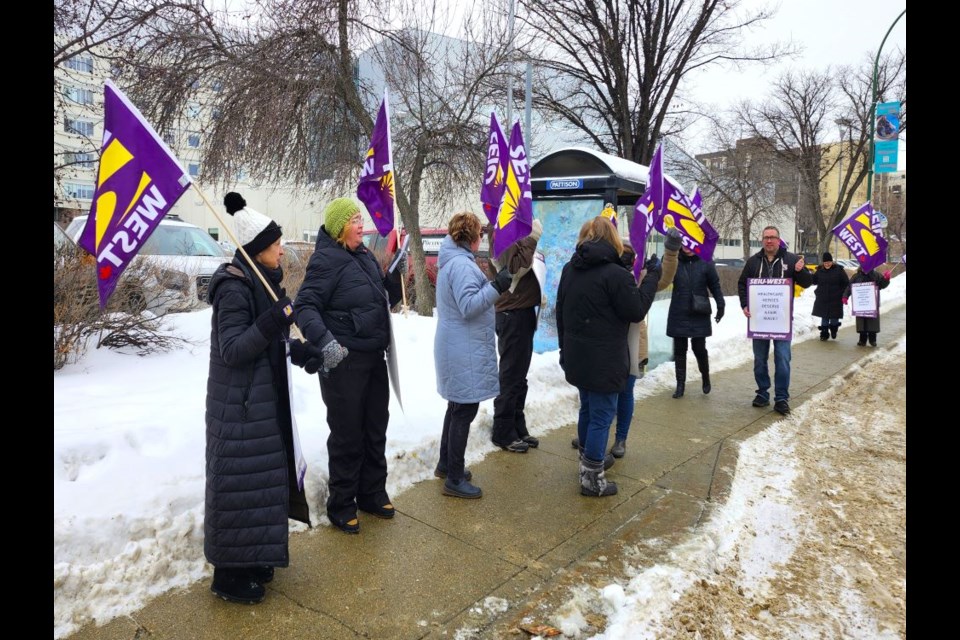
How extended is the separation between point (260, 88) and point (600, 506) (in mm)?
8200

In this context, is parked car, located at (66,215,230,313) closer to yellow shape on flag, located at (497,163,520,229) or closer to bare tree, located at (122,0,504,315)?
bare tree, located at (122,0,504,315)

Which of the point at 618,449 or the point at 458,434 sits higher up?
the point at 458,434

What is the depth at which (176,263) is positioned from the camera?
7176 millimetres

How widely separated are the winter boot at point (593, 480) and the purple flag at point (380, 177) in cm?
210

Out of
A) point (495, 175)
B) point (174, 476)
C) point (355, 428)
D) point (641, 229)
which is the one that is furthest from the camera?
point (641, 229)

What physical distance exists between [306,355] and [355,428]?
0.71 metres

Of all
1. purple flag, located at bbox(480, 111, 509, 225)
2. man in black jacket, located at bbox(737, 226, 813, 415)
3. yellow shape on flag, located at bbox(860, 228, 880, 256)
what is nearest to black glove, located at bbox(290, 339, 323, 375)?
purple flag, located at bbox(480, 111, 509, 225)

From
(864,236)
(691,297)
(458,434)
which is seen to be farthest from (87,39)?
(864,236)

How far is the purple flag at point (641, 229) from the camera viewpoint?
210 inches

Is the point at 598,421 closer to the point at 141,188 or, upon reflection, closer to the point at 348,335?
the point at 348,335

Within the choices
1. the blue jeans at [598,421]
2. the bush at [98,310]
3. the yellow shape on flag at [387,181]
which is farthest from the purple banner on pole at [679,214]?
the bush at [98,310]

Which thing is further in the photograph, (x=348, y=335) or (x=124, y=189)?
(x=348, y=335)

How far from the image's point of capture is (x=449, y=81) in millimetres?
11734
